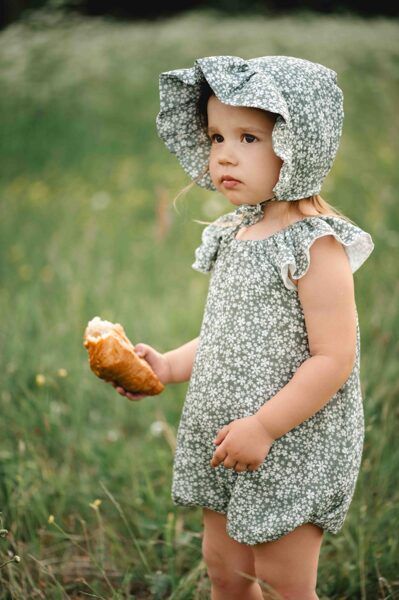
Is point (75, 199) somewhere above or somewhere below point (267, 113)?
below

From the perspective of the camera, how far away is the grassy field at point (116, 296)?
2.20 m

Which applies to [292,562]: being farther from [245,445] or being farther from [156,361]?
[156,361]

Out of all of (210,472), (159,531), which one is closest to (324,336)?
(210,472)

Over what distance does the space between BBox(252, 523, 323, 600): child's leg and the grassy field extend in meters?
0.29

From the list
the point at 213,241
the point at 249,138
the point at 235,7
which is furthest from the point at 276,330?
the point at 235,7

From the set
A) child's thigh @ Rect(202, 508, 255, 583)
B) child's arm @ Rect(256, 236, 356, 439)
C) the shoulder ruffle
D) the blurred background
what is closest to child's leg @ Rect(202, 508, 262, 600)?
child's thigh @ Rect(202, 508, 255, 583)

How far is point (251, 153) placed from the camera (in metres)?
1.56

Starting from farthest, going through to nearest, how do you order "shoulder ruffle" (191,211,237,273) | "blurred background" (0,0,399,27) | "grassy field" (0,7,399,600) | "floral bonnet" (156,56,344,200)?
"blurred background" (0,0,399,27), "grassy field" (0,7,399,600), "shoulder ruffle" (191,211,237,273), "floral bonnet" (156,56,344,200)

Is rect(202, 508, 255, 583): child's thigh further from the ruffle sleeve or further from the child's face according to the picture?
the child's face

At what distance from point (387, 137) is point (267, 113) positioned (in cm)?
451

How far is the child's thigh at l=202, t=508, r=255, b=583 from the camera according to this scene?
1.81m

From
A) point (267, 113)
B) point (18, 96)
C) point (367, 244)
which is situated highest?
point (267, 113)

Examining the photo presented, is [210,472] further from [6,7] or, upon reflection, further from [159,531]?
[6,7]

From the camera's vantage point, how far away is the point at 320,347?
1.53m
